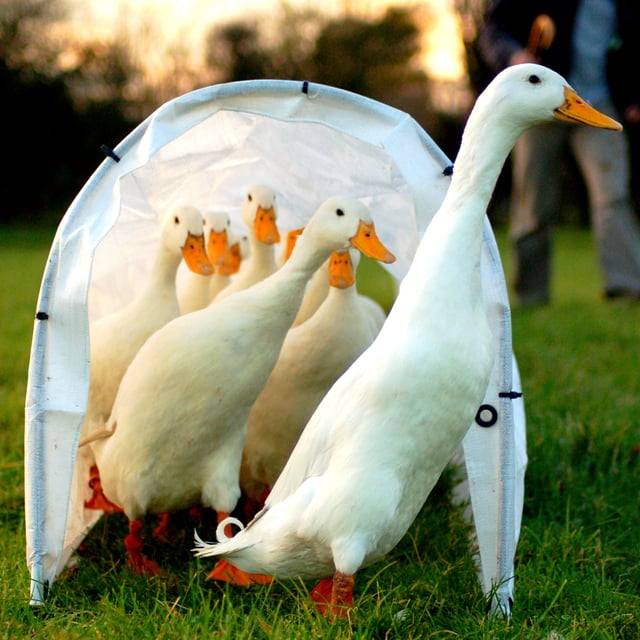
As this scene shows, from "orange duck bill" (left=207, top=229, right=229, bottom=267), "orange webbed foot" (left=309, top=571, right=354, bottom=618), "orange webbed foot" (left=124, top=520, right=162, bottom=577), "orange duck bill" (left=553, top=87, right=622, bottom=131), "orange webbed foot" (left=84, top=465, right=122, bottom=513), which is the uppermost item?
"orange duck bill" (left=553, top=87, right=622, bottom=131)

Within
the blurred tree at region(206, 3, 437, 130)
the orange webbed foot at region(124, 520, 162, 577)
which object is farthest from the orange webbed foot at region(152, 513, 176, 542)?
the blurred tree at region(206, 3, 437, 130)

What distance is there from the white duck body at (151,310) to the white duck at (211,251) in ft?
0.49

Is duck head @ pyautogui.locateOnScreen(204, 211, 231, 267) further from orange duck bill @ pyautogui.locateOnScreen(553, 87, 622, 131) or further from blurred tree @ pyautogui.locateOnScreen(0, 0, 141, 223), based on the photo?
blurred tree @ pyautogui.locateOnScreen(0, 0, 141, 223)

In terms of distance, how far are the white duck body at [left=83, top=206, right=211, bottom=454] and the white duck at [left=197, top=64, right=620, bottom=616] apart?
103 centimetres

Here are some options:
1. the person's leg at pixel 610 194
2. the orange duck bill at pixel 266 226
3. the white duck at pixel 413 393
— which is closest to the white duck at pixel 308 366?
the orange duck bill at pixel 266 226

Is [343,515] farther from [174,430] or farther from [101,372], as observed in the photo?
[101,372]

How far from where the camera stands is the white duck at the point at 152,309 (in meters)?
3.18

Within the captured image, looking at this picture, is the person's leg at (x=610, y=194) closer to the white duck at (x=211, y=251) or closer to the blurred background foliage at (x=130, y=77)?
the white duck at (x=211, y=251)

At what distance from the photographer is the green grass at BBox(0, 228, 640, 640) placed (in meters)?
2.30

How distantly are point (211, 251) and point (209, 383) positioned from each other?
2.92 feet

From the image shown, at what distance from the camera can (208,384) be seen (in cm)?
269

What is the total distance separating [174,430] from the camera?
274 cm

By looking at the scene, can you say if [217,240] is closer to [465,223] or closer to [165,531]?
[165,531]

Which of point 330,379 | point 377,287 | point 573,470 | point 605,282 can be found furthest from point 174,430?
point 377,287
